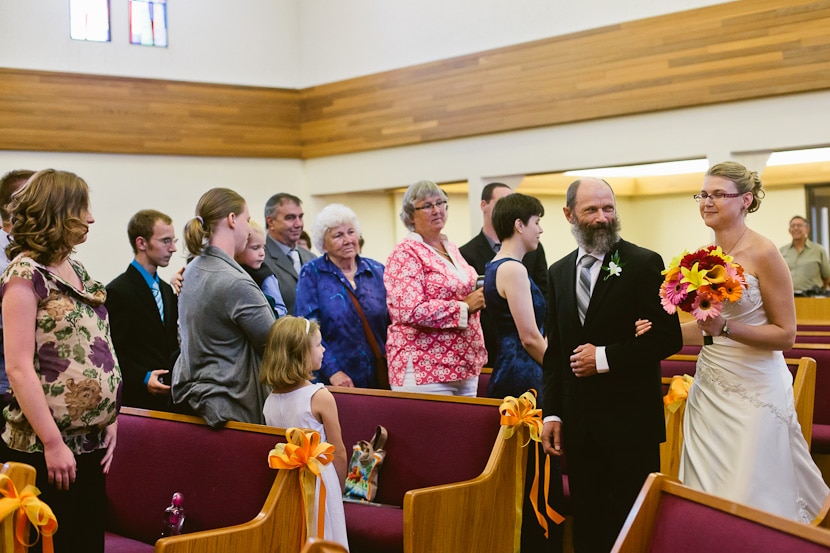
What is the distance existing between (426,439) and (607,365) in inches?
39.8

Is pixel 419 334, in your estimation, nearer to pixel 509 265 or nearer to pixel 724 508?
Result: pixel 509 265

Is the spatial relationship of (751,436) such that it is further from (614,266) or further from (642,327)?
(614,266)

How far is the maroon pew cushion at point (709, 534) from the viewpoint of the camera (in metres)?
1.96

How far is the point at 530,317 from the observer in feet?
13.5

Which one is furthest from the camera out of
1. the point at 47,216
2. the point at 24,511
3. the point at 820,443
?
the point at 820,443

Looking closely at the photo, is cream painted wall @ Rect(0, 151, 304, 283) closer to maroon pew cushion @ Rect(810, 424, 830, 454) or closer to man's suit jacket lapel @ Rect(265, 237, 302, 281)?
man's suit jacket lapel @ Rect(265, 237, 302, 281)

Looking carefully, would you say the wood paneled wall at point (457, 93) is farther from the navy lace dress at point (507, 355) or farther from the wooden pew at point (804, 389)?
the navy lace dress at point (507, 355)

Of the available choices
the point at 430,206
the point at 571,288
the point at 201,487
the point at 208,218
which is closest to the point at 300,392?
the point at 201,487

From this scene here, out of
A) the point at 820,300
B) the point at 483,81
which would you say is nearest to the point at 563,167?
the point at 483,81

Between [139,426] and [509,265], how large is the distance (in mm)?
1682

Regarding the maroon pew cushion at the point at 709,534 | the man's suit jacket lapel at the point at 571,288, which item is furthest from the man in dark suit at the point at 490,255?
the maroon pew cushion at the point at 709,534

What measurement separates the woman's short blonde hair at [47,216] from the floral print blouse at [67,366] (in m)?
0.05

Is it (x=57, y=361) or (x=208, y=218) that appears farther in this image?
(x=208, y=218)

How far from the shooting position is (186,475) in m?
3.80
